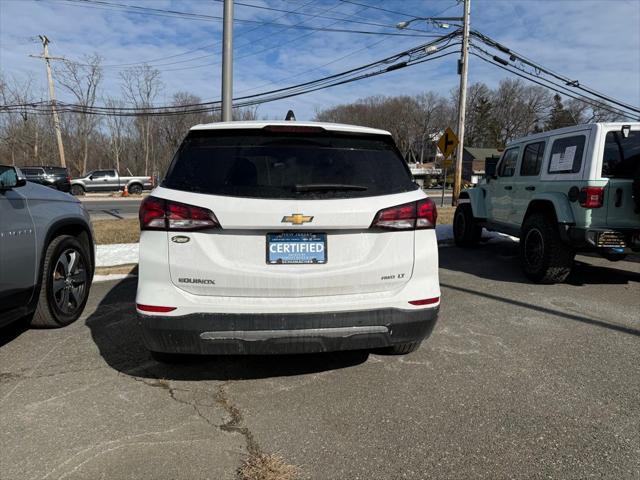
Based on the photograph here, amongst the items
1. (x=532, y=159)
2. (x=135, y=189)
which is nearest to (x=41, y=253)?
(x=532, y=159)

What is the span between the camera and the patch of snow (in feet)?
23.9

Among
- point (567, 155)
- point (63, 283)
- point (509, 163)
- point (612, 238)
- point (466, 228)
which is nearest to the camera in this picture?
point (63, 283)

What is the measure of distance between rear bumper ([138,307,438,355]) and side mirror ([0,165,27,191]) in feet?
5.90

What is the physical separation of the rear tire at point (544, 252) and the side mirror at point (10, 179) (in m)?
6.17

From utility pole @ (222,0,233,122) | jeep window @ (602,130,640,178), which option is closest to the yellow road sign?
utility pole @ (222,0,233,122)

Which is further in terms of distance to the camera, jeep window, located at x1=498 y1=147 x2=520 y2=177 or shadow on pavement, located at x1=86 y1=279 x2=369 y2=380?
jeep window, located at x1=498 y1=147 x2=520 y2=177

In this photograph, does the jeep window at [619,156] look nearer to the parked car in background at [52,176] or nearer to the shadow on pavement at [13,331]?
the shadow on pavement at [13,331]

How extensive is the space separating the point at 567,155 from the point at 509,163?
6.09 ft

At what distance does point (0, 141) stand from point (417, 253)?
56.8 meters

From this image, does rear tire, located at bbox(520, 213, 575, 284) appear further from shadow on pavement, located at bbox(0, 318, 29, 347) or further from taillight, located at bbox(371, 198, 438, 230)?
shadow on pavement, located at bbox(0, 318, 29, 347)

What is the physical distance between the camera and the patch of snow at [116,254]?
7.29 meters

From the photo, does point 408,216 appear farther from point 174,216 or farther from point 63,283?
point 63,283

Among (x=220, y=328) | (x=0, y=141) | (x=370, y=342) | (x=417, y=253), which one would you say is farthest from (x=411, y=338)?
(x=0, y=141)

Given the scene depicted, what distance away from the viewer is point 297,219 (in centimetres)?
260
